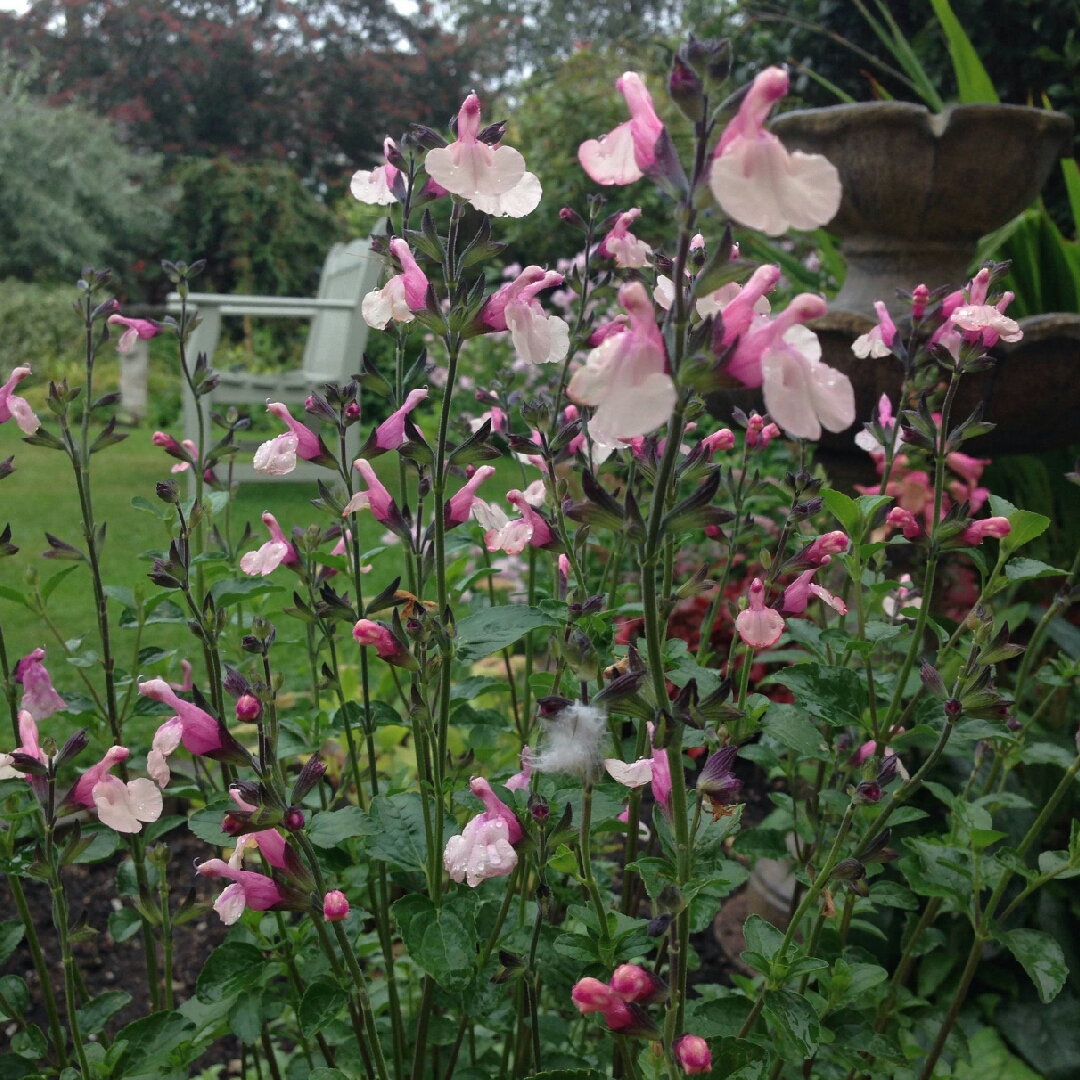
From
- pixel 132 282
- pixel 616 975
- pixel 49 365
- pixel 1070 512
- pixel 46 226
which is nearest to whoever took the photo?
pixel 616 975

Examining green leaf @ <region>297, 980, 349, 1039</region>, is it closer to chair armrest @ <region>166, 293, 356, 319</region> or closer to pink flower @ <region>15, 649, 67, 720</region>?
pink flower @ <region>15, 649, 67, 720</region>

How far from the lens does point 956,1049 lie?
154 centimetres

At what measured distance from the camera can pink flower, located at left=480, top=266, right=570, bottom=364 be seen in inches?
37.7

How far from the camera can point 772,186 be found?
24.9 inches

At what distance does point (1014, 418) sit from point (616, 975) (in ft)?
6.24

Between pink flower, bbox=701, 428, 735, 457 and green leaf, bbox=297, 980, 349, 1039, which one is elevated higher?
pink flower, bbox=701, 428, 735, 457

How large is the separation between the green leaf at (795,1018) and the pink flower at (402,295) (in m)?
0.80

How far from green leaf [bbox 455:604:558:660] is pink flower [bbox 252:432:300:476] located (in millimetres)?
298

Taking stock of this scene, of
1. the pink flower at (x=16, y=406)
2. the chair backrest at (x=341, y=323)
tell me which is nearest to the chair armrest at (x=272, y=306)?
the chair backrest at (x=341, y=323)

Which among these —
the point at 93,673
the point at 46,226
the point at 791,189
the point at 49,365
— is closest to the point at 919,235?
the point at 791,189

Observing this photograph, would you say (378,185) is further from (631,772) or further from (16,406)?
(631,772)

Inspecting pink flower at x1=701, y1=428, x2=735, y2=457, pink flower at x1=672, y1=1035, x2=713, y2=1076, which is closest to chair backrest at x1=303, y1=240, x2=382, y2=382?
pink flower at x1=701, y1=428, x2=735, y2=457

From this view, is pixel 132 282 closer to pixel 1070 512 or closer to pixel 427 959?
pixel 1070 512

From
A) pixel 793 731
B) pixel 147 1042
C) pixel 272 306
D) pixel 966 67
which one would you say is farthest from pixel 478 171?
pixel 272 306
